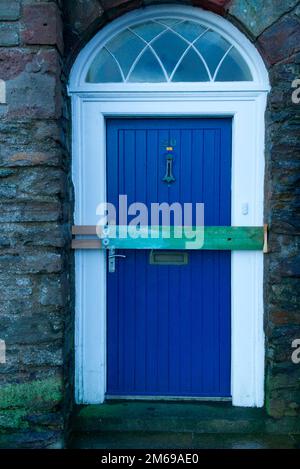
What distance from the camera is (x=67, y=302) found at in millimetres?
3027

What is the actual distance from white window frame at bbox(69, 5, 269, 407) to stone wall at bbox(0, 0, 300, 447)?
13 centimetres

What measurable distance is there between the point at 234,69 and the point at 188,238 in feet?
4.52

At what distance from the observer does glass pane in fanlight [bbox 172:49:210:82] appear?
3197 mm

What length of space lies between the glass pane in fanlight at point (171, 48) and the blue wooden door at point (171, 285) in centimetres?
44

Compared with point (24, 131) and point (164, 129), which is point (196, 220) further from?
point (24, 131)

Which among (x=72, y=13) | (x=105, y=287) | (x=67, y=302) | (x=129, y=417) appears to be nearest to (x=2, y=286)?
(x=67, y=302)

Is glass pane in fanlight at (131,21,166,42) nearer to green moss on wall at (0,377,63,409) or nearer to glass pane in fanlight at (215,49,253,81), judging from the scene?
glass pane in fanlight at (215,49,253,81)

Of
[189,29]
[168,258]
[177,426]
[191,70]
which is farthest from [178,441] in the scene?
[189,29]

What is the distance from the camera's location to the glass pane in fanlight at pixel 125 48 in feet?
10.6

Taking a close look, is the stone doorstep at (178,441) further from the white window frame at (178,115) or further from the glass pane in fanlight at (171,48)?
the glass pane in fanlight at (171,48)

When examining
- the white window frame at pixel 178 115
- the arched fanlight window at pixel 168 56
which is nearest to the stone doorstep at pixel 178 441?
the white window frame at pixel 178 115

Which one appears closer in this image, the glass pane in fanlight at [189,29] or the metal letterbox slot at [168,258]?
the glass pane in fanlight at [189,29]

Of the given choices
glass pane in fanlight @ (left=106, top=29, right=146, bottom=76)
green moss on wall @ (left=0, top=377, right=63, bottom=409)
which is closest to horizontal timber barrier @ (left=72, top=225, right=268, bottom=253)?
green moss on wall @ (left=0, top=377, right=63, bottom=409)
